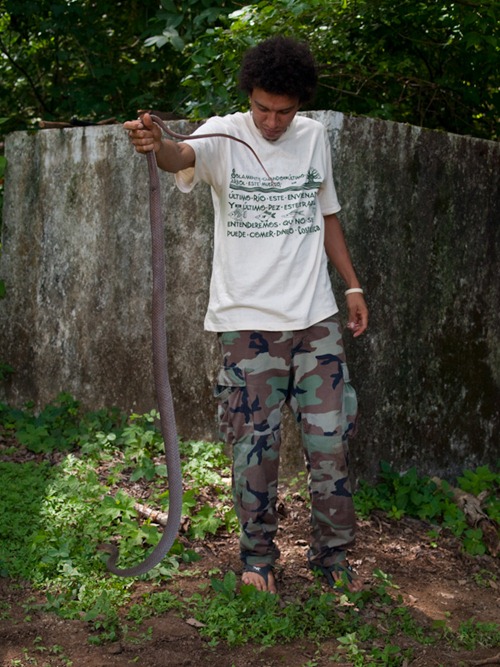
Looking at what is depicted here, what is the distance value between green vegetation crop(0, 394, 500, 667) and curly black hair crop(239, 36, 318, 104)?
1.83 meters

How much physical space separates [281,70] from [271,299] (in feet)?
2.77

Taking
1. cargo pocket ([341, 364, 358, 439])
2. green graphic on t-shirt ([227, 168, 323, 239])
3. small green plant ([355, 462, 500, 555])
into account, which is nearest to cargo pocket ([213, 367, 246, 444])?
cargo pocket ([341, 364, 358, 439])

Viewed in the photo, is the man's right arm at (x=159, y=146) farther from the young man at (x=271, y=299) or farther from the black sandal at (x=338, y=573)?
the black sandal at (x=338, y=573)

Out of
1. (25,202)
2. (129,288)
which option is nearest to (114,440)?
(129,288)

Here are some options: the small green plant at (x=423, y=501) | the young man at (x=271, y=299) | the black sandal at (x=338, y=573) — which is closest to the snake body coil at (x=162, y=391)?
the young man at (x=271, y=299)

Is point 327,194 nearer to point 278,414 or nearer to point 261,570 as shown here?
point 278,414

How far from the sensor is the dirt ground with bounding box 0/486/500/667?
3.27 m

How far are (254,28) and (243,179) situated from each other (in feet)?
6.26

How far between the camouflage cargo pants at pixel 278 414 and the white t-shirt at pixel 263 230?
89mm

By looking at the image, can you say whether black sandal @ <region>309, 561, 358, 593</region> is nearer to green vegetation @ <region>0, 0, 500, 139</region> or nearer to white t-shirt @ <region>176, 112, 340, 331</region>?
white t-shirt @ <region>176, 112, 340, 331</region>

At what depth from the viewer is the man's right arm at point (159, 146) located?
2.95m

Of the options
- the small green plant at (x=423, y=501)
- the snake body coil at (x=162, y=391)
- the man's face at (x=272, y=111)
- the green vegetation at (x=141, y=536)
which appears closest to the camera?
the snake body coil at (x=162, y=391)

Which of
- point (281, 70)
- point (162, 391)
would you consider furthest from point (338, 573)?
point (281, 70)

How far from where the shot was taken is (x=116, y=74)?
23.9ft
